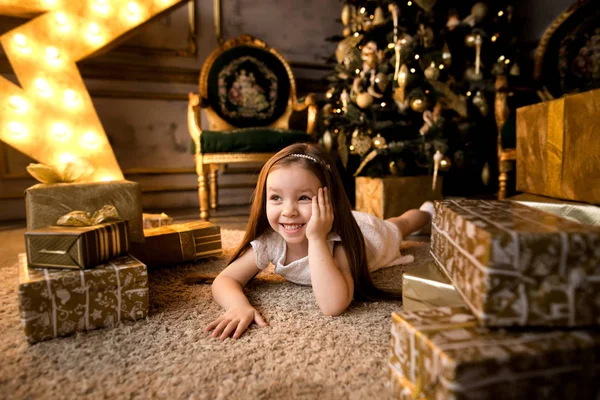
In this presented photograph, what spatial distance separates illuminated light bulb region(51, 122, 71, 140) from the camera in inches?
60.5

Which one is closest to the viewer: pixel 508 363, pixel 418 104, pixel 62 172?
pixel 508 363

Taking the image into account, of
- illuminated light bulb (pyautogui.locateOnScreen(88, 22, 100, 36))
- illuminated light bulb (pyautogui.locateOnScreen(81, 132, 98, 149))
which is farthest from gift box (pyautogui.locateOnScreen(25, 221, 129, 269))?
illuminated light bulb (pyautogui.locateOnScreen(88, 22, 100, 36))

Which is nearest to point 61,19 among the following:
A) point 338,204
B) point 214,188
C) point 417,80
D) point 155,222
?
point 155,222

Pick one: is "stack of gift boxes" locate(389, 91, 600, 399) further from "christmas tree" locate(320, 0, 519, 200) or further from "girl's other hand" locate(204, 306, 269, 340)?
"christmas tree" locate(320, 0, 519, 200)

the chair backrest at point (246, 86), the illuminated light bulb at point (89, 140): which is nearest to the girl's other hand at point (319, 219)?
the illuminated light bulb at point (89, 140)

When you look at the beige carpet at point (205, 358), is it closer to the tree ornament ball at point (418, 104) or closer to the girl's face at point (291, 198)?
the girl's face at point (291, 198)

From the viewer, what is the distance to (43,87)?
156cm

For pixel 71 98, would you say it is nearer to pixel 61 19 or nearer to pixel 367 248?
pixel 61 19

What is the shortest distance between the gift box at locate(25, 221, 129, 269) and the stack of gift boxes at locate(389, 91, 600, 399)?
26.8 inches

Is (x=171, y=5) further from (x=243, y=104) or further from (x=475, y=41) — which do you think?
(x=475, y=41)

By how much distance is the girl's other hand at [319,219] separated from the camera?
89 centimetres

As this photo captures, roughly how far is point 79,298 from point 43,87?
3.83ft

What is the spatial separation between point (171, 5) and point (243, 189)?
59.5 inches

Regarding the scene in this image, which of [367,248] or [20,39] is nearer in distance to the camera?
[367,248]
